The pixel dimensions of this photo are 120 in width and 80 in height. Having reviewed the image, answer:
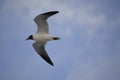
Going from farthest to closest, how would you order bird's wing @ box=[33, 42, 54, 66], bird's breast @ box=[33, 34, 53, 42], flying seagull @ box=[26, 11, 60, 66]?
bird's wing @ box=[33, 42, 54, 66] → bird's breast @ box=[33, 34, 53, 42] → flying seagull @ box=[26, 11, 60, 66]

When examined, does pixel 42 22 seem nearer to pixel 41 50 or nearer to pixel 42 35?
pixel 42 35

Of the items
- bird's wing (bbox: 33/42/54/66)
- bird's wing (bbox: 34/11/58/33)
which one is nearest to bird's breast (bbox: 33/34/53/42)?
bird's wing (bbox: 34/11/58/33)

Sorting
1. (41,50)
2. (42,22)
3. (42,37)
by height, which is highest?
(42,22)

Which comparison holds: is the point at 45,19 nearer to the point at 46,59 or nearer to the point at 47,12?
the point at 47,12

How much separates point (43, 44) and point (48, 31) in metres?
1.57

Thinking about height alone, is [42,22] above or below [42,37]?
above

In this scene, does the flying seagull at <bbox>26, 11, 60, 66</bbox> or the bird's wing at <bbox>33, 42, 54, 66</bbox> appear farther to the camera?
the bird's wing at <bbox>33, 42, 54, 66</bbox>

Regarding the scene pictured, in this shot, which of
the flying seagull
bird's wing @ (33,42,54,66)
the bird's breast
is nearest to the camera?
the flying seagull

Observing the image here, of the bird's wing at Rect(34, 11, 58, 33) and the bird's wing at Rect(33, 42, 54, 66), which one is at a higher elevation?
the bird's wing at Rect(34, 11, 58, 33)

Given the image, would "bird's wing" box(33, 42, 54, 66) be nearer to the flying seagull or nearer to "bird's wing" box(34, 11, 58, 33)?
the flying seagull

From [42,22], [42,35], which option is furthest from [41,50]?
[42,22]

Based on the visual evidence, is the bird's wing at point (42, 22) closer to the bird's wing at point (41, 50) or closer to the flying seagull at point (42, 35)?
the flying seagull at point (42, 35)

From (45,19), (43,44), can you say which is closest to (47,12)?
(45,19)

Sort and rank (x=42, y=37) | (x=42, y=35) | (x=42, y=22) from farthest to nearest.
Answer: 1. (x=42, y=37)
2. (x=42, y=35)
3. (x=42, y=22)
